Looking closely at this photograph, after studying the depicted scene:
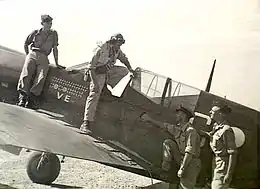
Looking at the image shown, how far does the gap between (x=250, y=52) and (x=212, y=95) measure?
7.9 inches

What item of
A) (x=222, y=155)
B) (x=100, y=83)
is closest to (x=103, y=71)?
(x=100, y=83)

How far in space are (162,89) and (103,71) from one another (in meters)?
0.22

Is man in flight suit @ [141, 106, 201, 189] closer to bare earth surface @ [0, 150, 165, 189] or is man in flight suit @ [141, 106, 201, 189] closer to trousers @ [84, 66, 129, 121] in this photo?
bare earth surface @ [0, 150, 165, 189]

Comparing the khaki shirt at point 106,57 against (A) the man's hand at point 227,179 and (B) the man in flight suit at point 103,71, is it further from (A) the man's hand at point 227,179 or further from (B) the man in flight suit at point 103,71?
(A) the man's hand at point 227,179

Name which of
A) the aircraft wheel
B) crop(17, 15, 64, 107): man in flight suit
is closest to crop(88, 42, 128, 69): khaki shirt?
crop(17, 15, 64, 107): man in flight suit

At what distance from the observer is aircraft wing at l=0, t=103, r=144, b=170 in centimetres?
188

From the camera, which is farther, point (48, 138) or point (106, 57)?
point (106, 57)

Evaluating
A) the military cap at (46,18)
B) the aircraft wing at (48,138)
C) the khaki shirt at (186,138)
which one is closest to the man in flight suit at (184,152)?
the khaki shirt at (186,138)

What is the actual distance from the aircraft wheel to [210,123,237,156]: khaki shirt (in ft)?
1.73

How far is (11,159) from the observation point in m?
1.95

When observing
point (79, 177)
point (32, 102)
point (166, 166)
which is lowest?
point (79, 177)

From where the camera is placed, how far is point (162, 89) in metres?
2.04

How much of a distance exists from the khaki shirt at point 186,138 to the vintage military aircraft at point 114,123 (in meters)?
0.02

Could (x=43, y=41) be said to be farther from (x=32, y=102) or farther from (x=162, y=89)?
(x=162, y=89)
